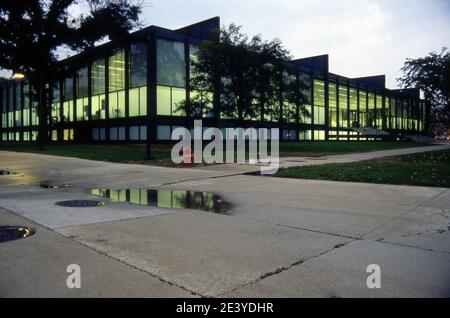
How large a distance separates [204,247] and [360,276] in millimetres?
1861

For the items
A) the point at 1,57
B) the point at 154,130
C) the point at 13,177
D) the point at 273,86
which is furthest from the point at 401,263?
the point at 1,57

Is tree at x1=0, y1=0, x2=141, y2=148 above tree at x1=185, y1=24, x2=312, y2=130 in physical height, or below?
above

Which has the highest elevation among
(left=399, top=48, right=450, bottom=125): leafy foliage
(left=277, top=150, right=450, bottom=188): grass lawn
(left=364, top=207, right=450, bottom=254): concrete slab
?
(left=399, top=48, right=450, bottom=125): leafy foliage

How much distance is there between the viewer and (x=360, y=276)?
138 inches

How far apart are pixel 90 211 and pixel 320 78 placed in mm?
59248

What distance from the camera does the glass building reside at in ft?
123

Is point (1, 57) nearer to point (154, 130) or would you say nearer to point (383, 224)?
point (154, 130)

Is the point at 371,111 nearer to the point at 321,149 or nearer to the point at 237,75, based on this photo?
the point at 321,149

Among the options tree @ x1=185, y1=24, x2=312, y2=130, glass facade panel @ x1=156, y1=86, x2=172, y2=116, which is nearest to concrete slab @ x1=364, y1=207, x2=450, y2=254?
tree @ x1=185, y1=24, x2=312, y2=130

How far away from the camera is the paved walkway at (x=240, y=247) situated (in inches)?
128

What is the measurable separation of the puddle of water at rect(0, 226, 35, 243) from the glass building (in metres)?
16.1

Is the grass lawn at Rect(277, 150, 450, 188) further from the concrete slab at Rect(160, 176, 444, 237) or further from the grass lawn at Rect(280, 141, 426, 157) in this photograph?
the grass lawn at Rect(280, 141, 426, 157)

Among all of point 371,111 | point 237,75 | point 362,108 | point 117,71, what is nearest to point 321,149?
point 237,75

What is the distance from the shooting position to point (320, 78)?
60781mm
